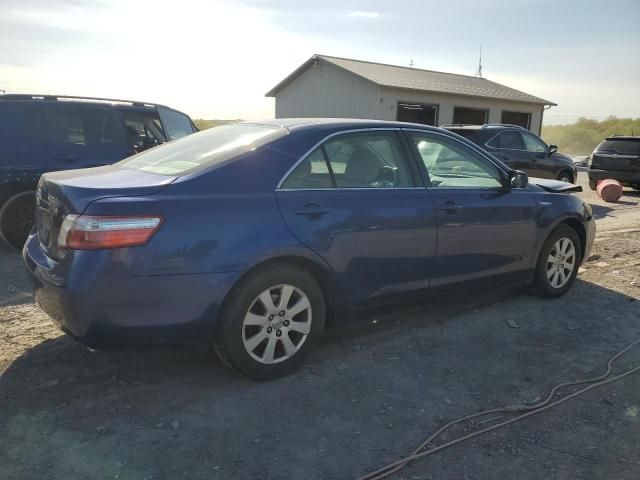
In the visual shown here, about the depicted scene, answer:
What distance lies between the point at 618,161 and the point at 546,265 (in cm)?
1150

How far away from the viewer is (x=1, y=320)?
4340 mm

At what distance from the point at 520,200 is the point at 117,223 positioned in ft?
10.8

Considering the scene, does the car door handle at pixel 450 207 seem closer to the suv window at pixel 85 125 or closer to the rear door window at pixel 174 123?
the rear door window at pixel 174 123

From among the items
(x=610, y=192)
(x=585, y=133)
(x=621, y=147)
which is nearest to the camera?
(x=610, y=192)

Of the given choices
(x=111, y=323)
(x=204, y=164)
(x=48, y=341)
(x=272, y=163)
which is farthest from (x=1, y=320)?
(x=272, y=163)

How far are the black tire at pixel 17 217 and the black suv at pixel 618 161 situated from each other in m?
13.9

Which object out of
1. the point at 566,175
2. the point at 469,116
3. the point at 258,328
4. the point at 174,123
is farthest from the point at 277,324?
the point at 469,116

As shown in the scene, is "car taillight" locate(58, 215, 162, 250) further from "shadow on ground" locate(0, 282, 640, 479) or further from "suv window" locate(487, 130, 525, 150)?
"suv window" locate(487, 130, 525, 150)

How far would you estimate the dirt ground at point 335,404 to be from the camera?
2.70 metres

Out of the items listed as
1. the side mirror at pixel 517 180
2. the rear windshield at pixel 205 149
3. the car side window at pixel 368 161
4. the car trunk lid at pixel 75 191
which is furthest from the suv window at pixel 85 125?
the side mirror at pixel 517 180

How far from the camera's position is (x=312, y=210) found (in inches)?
137

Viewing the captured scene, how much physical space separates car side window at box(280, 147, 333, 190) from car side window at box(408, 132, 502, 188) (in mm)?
876

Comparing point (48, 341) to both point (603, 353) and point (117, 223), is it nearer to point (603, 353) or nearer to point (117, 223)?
point (117, 223)

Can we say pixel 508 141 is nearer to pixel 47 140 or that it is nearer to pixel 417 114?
pixel 47 140
